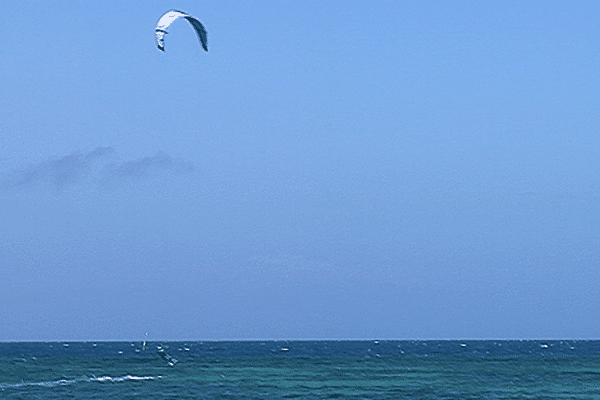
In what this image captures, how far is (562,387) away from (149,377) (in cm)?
4110

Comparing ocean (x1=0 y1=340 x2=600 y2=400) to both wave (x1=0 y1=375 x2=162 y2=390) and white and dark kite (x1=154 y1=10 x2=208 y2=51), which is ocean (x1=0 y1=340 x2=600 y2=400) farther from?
white and dark kite (x1=154 y1=10 x2=208 y2=51)

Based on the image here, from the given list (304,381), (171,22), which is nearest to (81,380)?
(304,381)

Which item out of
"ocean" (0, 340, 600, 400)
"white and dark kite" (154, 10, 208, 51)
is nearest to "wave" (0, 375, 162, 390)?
"ocean" (0, 340, 600, 400)

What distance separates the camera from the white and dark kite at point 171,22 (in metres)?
57.2

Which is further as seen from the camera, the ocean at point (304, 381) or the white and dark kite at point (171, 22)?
the ocean at point (304, 381)

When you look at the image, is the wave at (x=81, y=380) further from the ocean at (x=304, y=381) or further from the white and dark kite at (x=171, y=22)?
the white and dark kite at (x=171, y=22)

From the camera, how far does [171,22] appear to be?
58.4 meters

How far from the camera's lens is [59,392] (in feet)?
317

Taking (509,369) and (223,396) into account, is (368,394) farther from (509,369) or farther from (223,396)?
(509,369)

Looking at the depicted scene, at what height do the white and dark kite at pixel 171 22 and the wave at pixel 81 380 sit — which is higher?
the white and dark kite at pixel 171 22

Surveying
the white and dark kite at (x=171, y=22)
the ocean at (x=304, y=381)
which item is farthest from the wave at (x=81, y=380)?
the white and dark kite at (x=171, y=22)

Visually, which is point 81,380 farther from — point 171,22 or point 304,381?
point 171,22

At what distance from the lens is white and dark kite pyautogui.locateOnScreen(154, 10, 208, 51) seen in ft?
188

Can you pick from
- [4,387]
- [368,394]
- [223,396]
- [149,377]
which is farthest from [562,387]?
[4,387]
